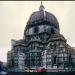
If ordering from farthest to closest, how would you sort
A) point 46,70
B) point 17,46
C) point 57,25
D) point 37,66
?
point 57,25, point 17,46, point 37,66, point 46,70

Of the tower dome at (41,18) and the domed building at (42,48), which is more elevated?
the tower dome at (41,18)

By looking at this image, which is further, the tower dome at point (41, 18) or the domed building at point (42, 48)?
the tower dome at point (41, 18)

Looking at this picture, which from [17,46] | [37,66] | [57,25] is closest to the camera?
[37,66]

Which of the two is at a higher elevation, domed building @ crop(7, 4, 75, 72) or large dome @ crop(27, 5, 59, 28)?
large dome @ crop(27, 5, 59, 28)

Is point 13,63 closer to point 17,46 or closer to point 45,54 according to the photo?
point 17,46

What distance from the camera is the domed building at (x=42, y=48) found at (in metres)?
31.6

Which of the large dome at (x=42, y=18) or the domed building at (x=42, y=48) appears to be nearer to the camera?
the domed building at (x=42, y=48)

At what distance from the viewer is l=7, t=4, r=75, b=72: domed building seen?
3158 cm

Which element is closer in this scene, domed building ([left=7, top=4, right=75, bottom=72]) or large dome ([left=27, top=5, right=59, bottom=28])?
domed building ([left=7, top=4, right=75, bottom=72])

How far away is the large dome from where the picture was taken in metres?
36.3

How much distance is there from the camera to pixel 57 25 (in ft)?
123

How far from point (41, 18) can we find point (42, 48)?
5.10 meters

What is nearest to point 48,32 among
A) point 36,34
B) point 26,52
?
point 36,34

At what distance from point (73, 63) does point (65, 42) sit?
382cm
